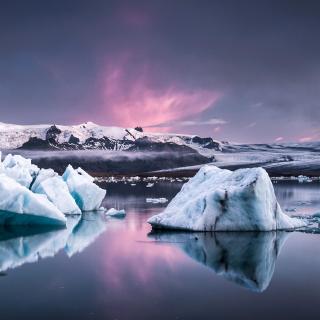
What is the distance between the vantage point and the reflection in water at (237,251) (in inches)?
401

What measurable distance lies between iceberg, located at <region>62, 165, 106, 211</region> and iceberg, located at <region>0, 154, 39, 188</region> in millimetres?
1786

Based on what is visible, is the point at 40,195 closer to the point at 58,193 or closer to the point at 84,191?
the point at 58,193

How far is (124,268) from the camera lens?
11078mm

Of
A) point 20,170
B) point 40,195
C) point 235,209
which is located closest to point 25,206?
point 40,195

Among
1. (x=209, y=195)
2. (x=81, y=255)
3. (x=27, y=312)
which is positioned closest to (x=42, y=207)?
(x=81, y=255)

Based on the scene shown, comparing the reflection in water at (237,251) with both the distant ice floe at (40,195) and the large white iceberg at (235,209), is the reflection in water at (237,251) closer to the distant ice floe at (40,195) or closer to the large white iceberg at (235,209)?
the large white iceberg at (235,209)

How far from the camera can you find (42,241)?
14992 millimetres

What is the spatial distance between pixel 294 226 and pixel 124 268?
7.10 meters

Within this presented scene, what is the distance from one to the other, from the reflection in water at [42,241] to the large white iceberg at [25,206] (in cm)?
39

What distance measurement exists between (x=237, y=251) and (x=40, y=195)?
7636mm

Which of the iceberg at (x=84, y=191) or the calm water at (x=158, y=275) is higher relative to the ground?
the iceberg at (x=84, y=191)

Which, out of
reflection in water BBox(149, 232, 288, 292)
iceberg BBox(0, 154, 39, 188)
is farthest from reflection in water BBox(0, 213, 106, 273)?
iceberg BBox(0, 154, 39, 188)

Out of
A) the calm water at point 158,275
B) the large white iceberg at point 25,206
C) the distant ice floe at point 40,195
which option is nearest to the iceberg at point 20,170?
the distant ice floe at point 40,195

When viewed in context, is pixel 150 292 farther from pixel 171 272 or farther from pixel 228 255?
pixel 228 255
